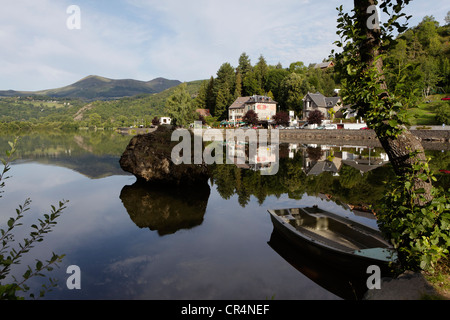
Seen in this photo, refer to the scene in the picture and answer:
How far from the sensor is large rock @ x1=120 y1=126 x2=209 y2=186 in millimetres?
20172

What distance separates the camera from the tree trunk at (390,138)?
591cm

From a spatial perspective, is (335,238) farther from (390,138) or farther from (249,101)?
(249,101)

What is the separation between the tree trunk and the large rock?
52.1 ft

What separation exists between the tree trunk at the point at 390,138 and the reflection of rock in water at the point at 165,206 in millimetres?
9359

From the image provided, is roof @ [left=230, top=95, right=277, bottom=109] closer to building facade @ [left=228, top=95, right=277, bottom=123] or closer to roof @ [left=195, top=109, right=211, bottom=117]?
building facade @ [left=228, top=95, right=277, bottom=123]

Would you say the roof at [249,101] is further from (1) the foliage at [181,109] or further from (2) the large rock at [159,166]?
(2) the large rock at [159,166]

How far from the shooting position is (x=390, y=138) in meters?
6.09

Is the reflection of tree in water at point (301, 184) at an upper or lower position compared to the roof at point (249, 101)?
lower

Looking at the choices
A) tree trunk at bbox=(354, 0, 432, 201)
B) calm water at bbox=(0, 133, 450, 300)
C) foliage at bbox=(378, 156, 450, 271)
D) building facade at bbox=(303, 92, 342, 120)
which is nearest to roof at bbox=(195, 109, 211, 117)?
building facade at bbox=(303, 92, 342, 120)

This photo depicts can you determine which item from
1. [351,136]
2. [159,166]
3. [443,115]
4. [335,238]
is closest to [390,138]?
[335,238]

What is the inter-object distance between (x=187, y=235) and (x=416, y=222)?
28.7 feet

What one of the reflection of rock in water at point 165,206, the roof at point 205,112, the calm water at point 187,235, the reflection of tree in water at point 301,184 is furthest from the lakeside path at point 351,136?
the reflection of rock in water at point 165,206

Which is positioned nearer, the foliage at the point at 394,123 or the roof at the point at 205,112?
the foliage at the point at 394,123

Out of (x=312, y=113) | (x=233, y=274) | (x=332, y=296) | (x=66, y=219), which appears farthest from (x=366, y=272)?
(x=312, y=113)
